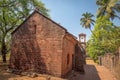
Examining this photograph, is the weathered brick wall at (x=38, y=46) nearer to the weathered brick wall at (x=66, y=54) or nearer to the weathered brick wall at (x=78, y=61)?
the weathered brick wall at (x=66, y=54)

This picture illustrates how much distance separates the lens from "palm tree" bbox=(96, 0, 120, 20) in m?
32.6

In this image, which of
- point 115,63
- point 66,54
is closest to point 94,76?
point 115,63

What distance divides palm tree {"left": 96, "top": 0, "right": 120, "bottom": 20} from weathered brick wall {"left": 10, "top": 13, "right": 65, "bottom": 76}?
18.2 m

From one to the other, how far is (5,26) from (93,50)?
2525cm

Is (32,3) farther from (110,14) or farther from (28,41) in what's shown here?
(110,14)

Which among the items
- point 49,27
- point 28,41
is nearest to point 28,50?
point 28,41

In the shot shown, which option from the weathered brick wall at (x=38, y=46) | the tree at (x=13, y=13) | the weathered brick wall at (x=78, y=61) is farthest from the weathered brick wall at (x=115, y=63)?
the tree at (x=13, y=13)

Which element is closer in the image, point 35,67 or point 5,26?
point 35,67

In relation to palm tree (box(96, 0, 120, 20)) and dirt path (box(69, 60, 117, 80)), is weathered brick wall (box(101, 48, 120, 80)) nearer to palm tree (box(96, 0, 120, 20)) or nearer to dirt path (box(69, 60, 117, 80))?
dirt path (box(69, 60, 117, 80))

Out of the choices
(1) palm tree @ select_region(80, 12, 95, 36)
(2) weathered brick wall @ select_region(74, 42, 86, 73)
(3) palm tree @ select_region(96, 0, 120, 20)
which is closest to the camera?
(2) weathered brick wall @ select_region(74, 42, 86, 73)

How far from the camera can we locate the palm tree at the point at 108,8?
107 ft

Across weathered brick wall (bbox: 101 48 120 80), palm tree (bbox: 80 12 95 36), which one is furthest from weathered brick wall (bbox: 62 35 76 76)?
palm tree (bbox: 80 12 95 36)

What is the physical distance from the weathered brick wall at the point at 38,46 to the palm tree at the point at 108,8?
18.2 metres

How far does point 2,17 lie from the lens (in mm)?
29328
